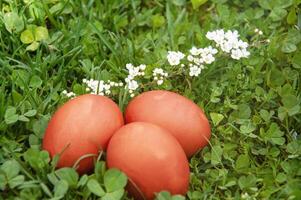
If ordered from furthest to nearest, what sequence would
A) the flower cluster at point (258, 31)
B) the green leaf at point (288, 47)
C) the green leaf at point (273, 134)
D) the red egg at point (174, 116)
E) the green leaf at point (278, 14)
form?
the green leaf at point (278, 14) < the flower cluster at point (258, 31) < the green leaf at point (288, 47) < the green leaf at point (273, 134) < the red egg at point (174, 116)

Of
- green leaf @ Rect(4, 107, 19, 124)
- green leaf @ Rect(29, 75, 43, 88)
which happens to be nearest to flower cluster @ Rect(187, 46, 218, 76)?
green leaf @ Rect(29, 75, 43, 88)

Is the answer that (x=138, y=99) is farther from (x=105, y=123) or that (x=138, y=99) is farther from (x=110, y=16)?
(x=110, y=16)

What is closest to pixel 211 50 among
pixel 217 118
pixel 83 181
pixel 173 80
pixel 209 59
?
pixel 209 59

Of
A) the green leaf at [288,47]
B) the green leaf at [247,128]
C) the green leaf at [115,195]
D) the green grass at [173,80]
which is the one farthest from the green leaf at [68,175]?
the green leaf at [288,47]

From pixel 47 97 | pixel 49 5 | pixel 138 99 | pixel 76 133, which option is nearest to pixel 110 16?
pixel 49 5

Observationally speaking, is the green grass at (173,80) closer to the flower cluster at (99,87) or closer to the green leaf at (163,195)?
the flower cluster at (99,87)

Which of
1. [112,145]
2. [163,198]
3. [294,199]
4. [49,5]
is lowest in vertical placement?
[294,199]
